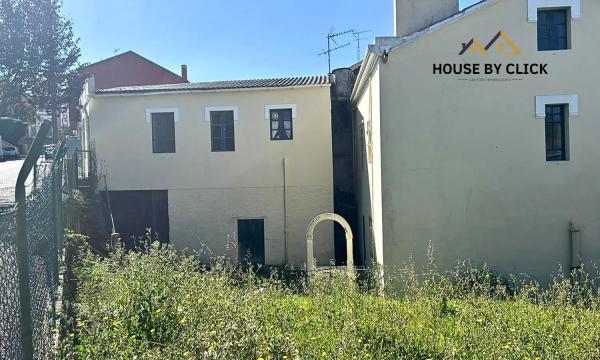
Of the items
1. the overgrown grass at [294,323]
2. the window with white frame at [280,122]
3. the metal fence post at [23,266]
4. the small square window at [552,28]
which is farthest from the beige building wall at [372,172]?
the metal fence post at [23,266]

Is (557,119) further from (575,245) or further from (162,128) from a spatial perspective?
(162,128)

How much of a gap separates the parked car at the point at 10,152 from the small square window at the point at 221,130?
27.0 m

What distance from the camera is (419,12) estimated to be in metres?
11.0

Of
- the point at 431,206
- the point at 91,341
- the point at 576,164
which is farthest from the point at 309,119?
the point at 91,341

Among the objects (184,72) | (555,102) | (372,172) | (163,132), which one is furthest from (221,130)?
(184,72)

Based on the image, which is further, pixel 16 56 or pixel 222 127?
pixel 16 56

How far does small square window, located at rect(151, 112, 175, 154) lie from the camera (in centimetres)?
1596

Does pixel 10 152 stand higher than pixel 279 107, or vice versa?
pixel 279 107

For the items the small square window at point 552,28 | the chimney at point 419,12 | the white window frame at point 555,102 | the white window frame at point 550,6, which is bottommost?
the white window frame at point 555,102

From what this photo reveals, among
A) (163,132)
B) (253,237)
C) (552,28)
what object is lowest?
(253,237)

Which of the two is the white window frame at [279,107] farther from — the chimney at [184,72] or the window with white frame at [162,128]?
the chimney at [184,72]

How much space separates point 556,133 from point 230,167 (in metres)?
9.87

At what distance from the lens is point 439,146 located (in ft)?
32.0

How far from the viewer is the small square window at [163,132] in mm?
15961
